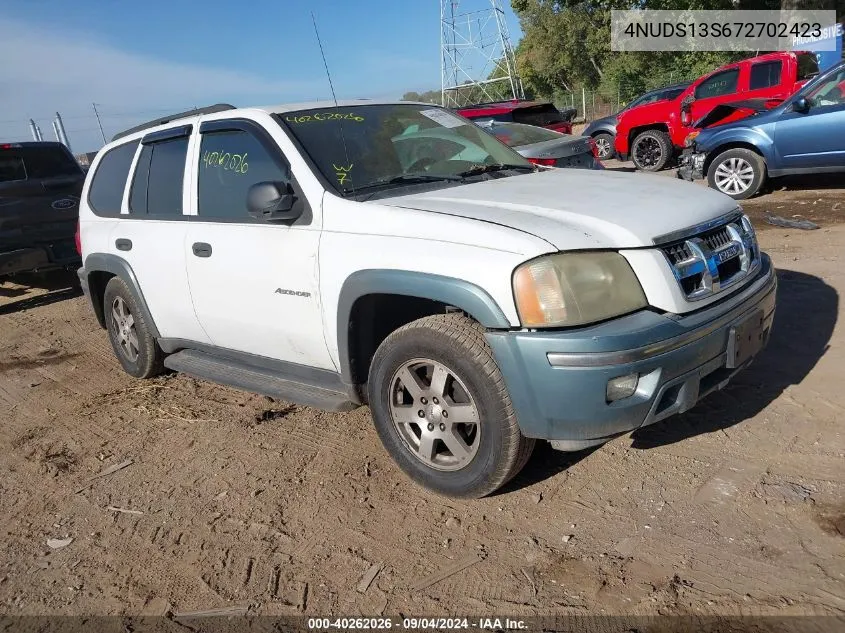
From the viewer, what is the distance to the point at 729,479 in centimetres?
292

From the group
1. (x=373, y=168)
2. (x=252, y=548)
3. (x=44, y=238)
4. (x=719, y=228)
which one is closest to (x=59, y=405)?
(x=252, y=548)

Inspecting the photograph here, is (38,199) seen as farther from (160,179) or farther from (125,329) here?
(160,179)

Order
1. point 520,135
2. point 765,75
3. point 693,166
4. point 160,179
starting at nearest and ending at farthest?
1. point 160,179
2. point 520,135
3. point 693,166
4. point 765,75

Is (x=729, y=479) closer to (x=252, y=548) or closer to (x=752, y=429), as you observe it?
(x=752, y=429)

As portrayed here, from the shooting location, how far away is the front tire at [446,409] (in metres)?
2.70

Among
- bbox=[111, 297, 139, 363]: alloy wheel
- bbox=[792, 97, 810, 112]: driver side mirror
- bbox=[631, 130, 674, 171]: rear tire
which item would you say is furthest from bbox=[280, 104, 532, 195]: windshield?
bbox=[631, 130, 674, 171]: rear tire

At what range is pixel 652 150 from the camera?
1345 cm

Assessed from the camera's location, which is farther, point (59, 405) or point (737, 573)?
point (59, 405)

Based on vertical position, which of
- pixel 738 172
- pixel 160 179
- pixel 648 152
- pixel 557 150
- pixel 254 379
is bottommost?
pixel 648 152

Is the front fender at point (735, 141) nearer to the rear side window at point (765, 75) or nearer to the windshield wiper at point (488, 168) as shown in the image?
the rear side window at point (765, 75)

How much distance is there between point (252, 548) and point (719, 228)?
96.7 inches

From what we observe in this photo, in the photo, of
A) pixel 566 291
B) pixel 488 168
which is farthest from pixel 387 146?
pixel 566 291

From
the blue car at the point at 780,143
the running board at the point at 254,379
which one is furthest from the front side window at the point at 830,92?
the running board at the point at 254,379

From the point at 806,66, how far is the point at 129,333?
12454 mm
